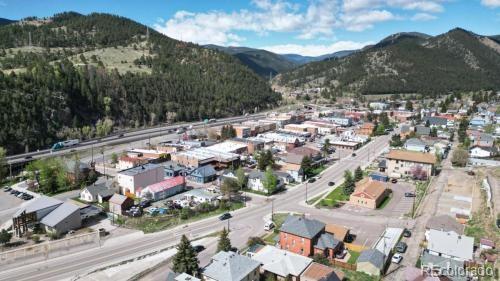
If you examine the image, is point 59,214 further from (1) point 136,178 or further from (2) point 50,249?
(1) point 136,178

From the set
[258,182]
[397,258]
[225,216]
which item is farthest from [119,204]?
[397,258]

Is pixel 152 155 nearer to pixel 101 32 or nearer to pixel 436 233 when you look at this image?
pixel 436 233

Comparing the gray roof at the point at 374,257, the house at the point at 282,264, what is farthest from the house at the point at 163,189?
the gray roof at the point at 374,257

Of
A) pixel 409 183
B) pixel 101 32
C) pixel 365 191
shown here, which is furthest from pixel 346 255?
pixel 101 32

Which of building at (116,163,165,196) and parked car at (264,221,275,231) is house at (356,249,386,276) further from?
building at (116,163,165,196)

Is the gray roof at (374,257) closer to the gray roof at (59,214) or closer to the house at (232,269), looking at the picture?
the house at (232,269)

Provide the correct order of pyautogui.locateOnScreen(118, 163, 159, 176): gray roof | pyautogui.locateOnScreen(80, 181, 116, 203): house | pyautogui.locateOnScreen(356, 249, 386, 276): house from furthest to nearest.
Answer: pyautogui.locateOnScreen(118, 163, 159, 176): gray roof < pyautogui.locateOnScreen(80, 181, 116, 203): house < pyautogui.locateOnScreen(356, 249, 386, 276): house

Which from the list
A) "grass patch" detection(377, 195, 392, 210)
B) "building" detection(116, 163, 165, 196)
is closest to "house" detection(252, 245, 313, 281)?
"grass patch" detection(377, 195, 392, 210)
